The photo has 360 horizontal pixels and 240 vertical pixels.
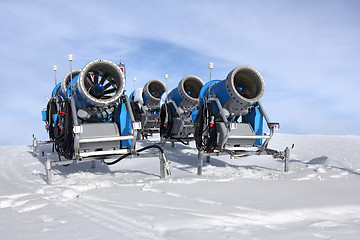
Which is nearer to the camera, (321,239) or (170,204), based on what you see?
(321,239)

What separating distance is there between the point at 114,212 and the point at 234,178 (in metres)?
3.09

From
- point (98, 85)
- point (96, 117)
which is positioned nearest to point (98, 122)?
point (96, 117)

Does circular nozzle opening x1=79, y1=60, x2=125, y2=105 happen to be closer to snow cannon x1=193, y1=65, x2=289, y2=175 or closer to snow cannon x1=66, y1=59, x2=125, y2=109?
snow cannon x1=66, y1=59, x2=125, y2=109

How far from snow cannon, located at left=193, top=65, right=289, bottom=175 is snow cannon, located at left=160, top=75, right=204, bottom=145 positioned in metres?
3.09

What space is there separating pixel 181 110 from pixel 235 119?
3692 millimetres

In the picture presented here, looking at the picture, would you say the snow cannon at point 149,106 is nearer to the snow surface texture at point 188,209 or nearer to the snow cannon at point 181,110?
the snow cannon at point 181,110

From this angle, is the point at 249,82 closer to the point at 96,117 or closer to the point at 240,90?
the point at 240,90

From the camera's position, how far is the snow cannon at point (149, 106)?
50.2ft

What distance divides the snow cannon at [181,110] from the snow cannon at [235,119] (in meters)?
3.09

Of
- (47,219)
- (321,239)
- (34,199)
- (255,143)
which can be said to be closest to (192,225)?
(321,239)

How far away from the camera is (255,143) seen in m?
8.36

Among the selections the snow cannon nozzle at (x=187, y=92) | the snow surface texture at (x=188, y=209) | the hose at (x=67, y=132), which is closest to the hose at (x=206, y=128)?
the snow surface texture at (x=188, y=209)

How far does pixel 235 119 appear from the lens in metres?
8.64

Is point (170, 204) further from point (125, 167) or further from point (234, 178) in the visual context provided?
point (125, 167)
